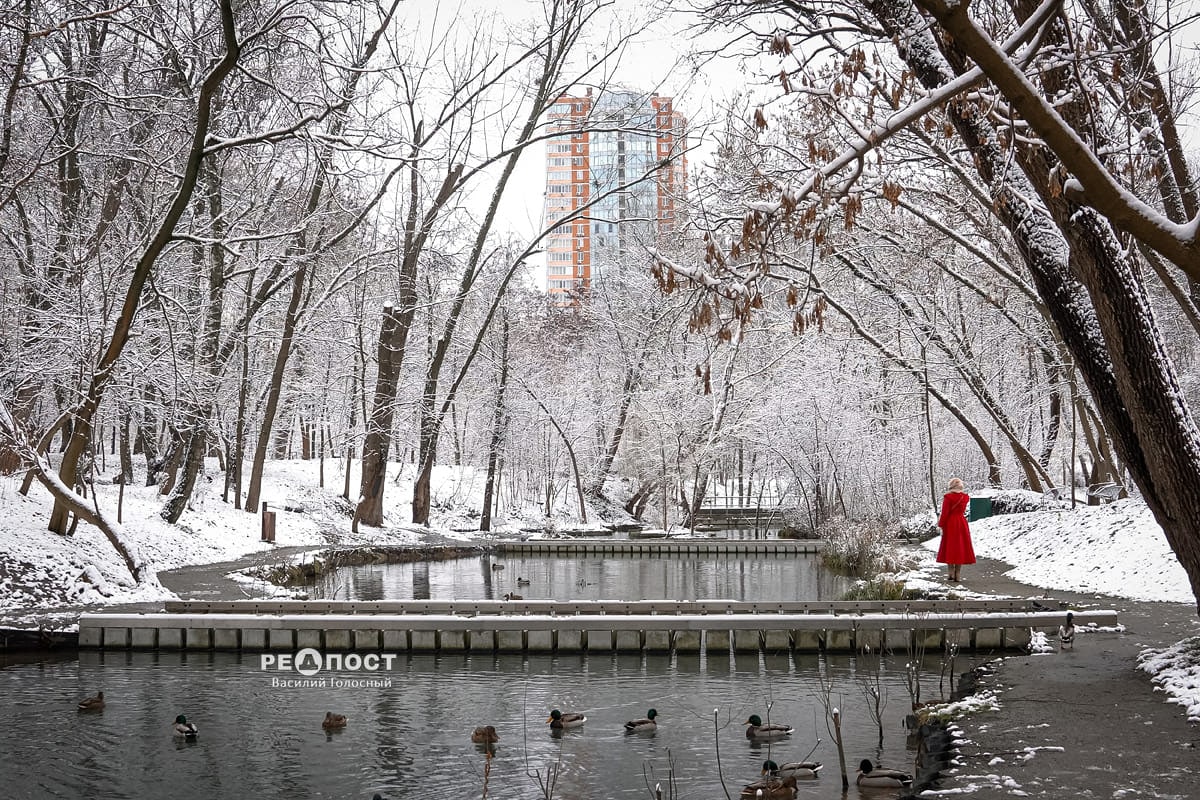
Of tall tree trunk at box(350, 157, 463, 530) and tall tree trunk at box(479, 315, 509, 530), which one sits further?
tall tree trunk at box(479, 315, 509, 530)

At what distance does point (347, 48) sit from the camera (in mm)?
14664

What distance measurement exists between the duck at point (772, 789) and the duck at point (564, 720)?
2279 millimetres

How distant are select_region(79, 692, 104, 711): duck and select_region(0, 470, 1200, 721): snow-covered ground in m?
3.69

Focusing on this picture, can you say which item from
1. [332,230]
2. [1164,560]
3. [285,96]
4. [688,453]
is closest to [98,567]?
[285,96]

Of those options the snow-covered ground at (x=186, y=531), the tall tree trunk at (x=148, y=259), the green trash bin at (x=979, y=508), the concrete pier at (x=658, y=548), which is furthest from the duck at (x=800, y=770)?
the concrete pier at (x=658, y=548)

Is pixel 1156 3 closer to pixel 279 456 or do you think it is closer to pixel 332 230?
pixel 332 230

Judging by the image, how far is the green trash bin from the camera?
2439 cm

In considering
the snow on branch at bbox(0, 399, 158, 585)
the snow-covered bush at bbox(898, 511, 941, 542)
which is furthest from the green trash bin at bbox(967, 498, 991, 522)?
the snow on branch at bbox(0, 399, 158, 585)

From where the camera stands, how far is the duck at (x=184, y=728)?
8.28m

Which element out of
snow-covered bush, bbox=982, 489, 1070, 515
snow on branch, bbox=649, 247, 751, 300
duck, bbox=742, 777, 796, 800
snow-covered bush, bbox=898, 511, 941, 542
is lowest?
duck, bbox=742, 777, 796, 800

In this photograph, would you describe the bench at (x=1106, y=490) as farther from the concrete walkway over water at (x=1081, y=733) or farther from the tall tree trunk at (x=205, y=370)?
the tall tree trunk at (x=205, y=370)

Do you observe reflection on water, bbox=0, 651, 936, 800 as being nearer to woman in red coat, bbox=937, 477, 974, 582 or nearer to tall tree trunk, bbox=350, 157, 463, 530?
woman in red coat, bbox=937, 477, 974, 582

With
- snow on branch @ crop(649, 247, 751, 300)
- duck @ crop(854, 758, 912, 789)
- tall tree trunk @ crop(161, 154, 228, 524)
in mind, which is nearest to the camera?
Result: snow on branch @ crop(649, 247, 751, 300)

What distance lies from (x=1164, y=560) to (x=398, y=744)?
11.7m
